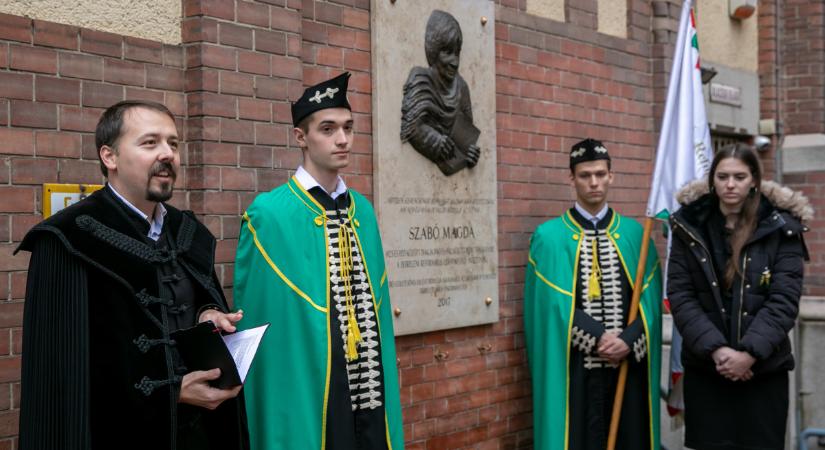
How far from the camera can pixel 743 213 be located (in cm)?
563

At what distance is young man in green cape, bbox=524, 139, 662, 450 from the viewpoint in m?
6.03

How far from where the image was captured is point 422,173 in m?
5.88

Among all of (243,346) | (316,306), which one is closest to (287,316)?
(316,306)

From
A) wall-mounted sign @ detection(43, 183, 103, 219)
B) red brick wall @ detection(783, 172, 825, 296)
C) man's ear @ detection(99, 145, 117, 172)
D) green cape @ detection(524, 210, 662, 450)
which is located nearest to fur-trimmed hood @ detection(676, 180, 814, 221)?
green cape @ detection(524, 210, 662, 450)

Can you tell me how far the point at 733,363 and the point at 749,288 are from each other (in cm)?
40

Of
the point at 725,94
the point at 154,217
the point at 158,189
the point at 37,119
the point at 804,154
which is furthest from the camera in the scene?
the point at 804,154

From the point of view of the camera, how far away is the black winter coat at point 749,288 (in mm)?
5391

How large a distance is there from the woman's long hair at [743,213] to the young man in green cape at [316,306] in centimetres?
205

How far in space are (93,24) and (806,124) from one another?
7.94m

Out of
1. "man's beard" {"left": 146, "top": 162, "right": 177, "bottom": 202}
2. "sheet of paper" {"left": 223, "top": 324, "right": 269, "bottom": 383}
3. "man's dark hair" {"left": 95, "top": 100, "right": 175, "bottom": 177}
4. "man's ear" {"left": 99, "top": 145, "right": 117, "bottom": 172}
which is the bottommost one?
"sheet of paper" {"left": 223, "top": 324, "right": 269, "bottom": 383}

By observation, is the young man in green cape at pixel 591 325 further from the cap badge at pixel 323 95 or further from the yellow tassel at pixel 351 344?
Answer: the cap badge at pixel 323 95

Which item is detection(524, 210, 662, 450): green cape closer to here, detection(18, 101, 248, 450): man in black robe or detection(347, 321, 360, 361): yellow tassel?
detection(347, 321, 360, 361): yellow tassel

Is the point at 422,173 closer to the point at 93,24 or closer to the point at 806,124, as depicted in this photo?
the point at 93,24

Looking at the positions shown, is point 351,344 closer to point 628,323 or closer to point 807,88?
point 628,323
